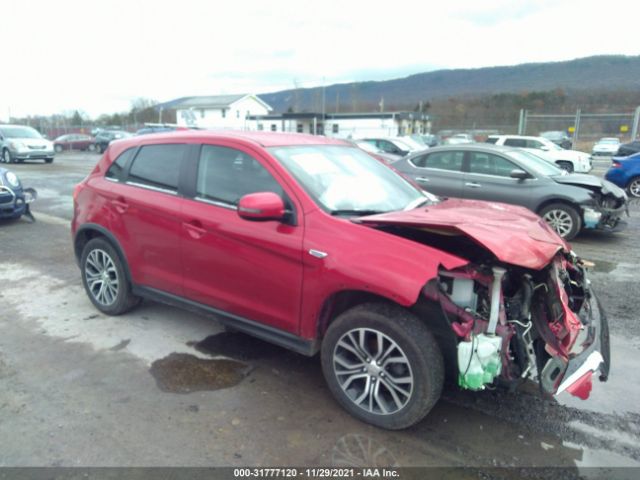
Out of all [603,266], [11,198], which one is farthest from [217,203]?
[11,198]

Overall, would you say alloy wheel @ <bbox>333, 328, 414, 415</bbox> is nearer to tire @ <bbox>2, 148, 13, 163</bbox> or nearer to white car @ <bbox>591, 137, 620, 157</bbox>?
tire @ <bbox>2, 148, 13, 163</bbox>

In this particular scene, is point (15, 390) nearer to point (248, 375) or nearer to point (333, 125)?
point (248, 375)

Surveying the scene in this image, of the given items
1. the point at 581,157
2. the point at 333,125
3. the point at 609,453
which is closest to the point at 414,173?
the point at 609,453

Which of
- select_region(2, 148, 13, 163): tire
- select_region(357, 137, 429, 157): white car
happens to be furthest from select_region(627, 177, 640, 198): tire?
select_region(2, 148, 13, 163): tire

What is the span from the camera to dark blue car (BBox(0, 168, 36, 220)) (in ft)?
27.0

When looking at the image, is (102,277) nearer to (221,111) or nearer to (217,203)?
(217,203)

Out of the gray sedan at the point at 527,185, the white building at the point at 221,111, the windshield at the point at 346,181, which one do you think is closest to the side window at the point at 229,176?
the windshield at the point at 346,181

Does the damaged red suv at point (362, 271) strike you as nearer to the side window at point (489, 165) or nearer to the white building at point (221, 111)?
the side window at point (489, 165)

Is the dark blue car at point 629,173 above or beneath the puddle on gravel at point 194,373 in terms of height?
above

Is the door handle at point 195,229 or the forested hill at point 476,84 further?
the forested hill at point 476,84

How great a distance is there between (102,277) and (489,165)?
659cm

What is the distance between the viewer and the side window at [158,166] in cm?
390

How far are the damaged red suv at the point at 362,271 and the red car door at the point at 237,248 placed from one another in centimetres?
1

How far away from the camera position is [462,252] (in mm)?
2990
